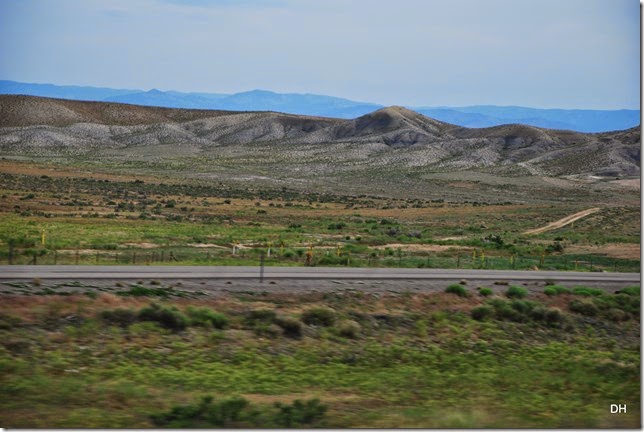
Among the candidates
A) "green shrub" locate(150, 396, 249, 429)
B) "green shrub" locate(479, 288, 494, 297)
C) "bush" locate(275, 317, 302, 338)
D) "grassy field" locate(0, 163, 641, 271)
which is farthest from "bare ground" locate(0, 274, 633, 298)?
"green shrub" locate(150, 396, 249, 429)

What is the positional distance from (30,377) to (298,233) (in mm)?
41627

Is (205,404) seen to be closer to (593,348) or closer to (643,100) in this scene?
(643,100)

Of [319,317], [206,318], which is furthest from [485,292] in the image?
[206,318]

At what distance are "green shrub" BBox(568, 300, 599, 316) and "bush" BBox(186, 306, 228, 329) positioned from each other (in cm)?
1356

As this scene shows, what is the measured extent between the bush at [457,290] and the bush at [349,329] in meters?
6.58

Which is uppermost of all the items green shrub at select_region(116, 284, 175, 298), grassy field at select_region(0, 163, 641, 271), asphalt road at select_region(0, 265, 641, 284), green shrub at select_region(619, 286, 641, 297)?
grassy field at select_region(0, 163, 641, 271)

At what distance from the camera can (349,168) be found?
15062cm

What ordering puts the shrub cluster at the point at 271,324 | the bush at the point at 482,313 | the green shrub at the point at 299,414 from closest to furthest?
1. the green shrub at the point at 299,414
2. the shrub cluster at the point at 271,324
3. the bush at the point at 482,313

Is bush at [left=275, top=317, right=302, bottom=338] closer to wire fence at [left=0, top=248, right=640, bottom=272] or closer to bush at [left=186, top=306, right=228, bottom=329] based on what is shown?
bush at [left=186, top=306, right=228, bottom=329]

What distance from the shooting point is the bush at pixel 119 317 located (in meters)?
21.9

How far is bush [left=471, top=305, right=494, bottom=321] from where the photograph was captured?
27331mm

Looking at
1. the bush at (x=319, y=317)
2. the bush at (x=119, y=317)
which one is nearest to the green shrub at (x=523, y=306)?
the bush at (x=319, y=317)

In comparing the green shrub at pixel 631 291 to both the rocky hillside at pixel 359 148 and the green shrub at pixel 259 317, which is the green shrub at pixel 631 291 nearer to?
the green shrub at pixel 259 317

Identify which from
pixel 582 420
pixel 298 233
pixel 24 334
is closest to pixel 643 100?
pixel 582 420
